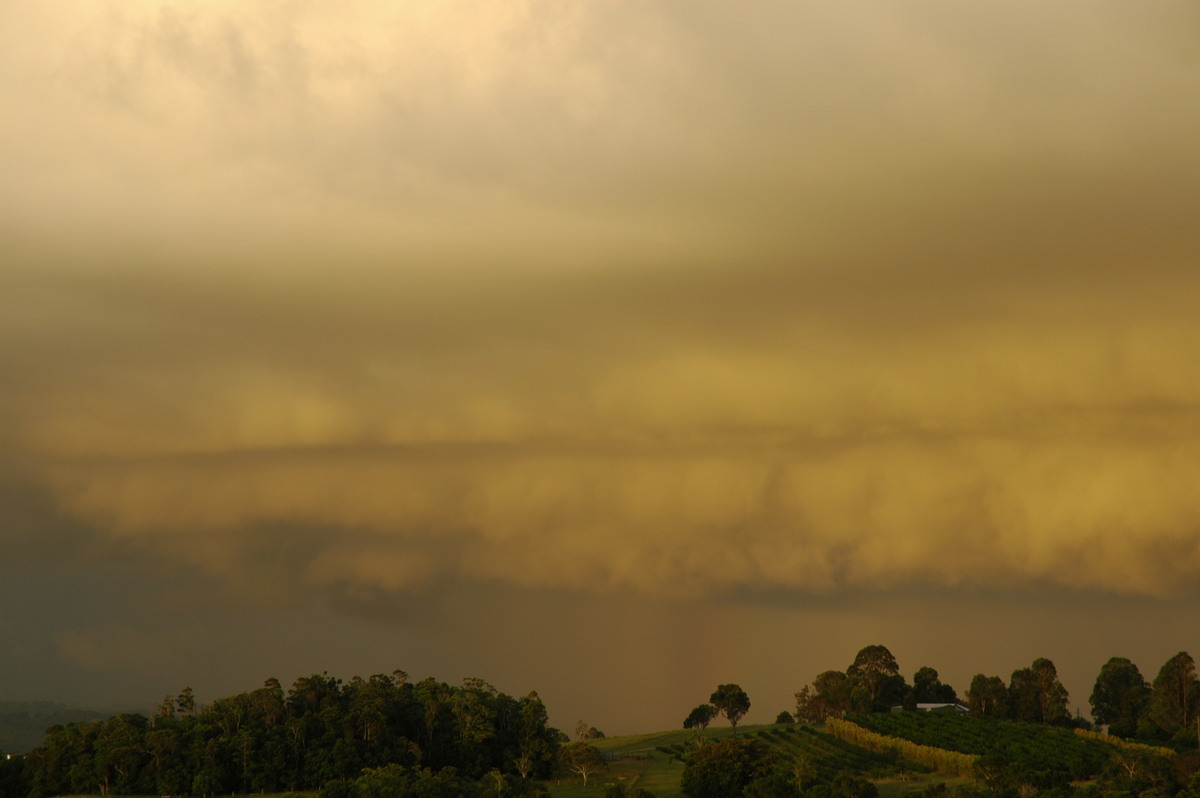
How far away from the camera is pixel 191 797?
14338cm

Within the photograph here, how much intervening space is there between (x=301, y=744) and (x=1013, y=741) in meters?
104

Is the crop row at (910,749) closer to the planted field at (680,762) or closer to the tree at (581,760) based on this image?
the planted field at (680,762)

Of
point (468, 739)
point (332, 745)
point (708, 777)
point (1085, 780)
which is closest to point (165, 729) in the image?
point (332, 745)

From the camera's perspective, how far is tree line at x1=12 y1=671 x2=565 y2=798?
478ft

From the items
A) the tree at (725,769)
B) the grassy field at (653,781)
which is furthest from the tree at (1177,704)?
the tree at (725,769)

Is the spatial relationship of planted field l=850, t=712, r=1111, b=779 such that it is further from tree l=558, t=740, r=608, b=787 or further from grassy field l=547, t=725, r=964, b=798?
tree l=558, t=740, r=608, b=787

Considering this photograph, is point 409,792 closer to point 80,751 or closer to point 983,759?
point 80,751

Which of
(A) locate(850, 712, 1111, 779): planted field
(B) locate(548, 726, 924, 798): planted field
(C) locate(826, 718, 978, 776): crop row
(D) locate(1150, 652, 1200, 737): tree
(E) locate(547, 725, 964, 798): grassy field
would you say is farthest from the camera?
(D) locate(1150, 652, 1200, 737): tree

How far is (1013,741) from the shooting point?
178375 mm

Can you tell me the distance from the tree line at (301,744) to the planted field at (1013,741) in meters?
58.0

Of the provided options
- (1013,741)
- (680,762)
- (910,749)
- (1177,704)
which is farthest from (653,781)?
(1177,704)

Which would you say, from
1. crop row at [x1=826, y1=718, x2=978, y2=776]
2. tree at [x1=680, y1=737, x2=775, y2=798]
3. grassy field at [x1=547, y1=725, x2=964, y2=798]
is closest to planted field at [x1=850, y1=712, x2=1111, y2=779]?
crop row at [x1=826, y1=718, x2=978, y2=776]

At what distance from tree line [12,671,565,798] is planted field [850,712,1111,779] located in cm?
5801

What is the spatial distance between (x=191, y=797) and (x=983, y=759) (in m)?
97.1
